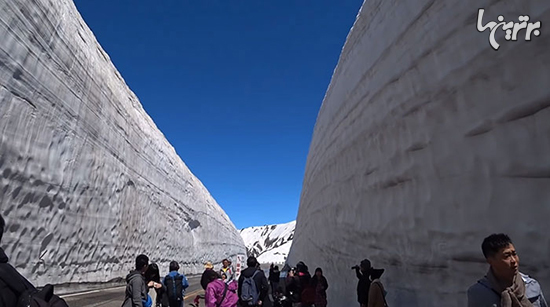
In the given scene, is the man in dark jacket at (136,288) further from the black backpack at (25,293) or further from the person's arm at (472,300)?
the person's arm at (472,300)

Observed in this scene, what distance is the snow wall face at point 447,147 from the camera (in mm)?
2918

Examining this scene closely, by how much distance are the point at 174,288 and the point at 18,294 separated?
3858 mm

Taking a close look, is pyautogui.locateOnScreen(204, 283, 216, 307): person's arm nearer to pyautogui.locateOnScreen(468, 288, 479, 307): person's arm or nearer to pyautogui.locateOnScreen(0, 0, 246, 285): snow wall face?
pyautogui.locateOnScreen(468, 288, 479, 307): person's arm

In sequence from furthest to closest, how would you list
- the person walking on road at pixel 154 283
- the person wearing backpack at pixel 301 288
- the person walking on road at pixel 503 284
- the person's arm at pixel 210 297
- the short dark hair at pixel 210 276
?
1. the person wearing backpack at pixel 301 288
2. the person walking on road at pixel 154 283
3. the short dark hair at pixel 210 276
4. the person's arm at pixel 210 297
5. the person walking on road at pixel 503 284

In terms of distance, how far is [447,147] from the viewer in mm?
3914

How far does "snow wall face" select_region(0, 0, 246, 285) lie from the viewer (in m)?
7.59

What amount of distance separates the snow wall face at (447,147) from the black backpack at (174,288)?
2820 mm

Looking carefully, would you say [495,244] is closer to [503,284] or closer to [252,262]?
[503,284]

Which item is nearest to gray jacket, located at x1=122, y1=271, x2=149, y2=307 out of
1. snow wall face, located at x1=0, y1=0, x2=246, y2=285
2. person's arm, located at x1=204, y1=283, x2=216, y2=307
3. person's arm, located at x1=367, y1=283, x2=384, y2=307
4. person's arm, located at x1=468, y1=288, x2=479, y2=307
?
person's arm, located at x1=204, y1=283, x2=216, y2=307

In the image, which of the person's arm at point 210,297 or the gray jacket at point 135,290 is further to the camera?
the person's arm at point 210,297

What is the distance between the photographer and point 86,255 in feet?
37.2

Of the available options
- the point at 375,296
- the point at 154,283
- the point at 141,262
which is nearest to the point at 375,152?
the point at 375,296

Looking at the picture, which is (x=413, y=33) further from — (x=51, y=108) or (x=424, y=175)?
(x=51, y=108)

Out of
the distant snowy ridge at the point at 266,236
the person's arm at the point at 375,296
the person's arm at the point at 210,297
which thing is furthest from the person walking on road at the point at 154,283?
the distant snowy ridge at the point at 266,236
